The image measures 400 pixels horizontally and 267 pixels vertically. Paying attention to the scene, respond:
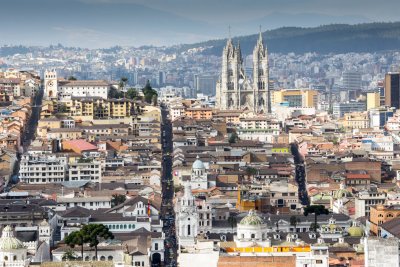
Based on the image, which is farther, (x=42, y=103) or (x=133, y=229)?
(x=42, y=103)

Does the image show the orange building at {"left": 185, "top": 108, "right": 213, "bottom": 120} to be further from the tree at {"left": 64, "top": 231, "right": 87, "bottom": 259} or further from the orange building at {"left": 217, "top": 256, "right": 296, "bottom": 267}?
the orange building at {"left": 217, "top": 256, "right": 296, "bottom": 267}

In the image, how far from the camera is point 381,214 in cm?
7144

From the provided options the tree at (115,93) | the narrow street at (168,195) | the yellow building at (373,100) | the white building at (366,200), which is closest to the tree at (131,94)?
the tree at (115,93)

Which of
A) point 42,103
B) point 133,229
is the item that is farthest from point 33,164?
point 42,103

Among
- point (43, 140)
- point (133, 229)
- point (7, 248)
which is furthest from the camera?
point (43, 140)

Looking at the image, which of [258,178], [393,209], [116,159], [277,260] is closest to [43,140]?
[116,159]

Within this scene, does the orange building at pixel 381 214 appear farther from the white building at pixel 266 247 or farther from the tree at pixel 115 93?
the tree at pixel 115 93

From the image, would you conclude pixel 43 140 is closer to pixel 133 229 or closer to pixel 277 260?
pixel 133 229

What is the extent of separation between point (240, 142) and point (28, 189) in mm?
22207

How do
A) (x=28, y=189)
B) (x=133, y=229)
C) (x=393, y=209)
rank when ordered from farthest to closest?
(x=28, y=189) < (x=393, y=209) < (x=133, y=229)

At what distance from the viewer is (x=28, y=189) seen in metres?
77.4

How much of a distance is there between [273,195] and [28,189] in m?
10.8

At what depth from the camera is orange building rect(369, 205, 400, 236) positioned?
70.4 meters

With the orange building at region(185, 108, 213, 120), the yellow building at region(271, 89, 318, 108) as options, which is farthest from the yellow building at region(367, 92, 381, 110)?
the orange building at region(185, 108, 213, 120)
